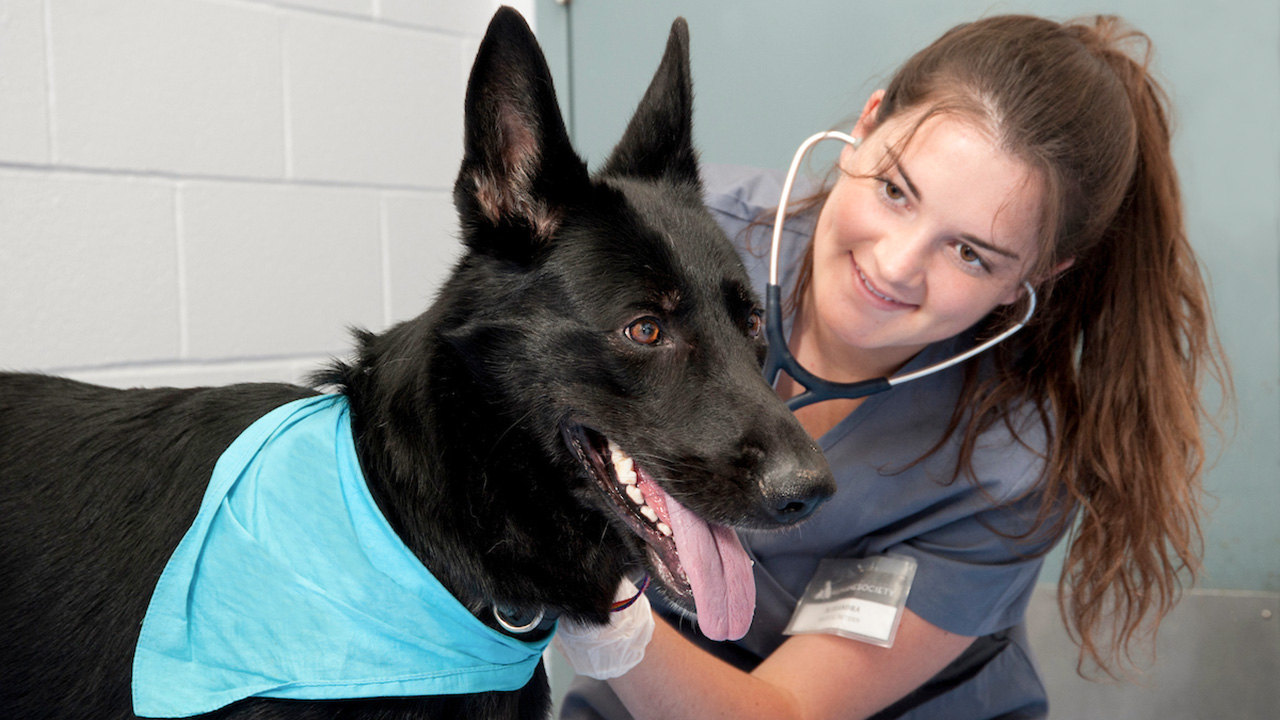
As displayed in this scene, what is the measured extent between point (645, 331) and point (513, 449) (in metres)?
0.18

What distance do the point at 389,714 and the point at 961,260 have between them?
890 mm

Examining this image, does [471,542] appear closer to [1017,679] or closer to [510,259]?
[510,259]

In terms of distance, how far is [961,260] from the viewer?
1205 mm

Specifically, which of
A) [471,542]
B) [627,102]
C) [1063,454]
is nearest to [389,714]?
[471,542]

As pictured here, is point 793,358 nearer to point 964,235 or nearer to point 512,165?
point 964,235

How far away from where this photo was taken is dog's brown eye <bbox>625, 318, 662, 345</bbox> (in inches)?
35.2

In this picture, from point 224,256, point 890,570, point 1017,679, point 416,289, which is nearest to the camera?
point 890,570

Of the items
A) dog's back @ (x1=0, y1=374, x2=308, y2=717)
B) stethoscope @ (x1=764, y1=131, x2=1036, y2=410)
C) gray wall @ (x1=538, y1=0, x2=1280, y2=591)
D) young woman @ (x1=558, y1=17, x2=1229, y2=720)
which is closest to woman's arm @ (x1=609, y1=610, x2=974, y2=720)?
young woman @ (x1=558, y1=17, x2=1229, y2=720)

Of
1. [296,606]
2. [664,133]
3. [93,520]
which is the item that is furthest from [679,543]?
[93,520]

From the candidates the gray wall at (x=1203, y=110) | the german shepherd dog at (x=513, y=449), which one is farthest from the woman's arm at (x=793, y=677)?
the gray wall at (x=1203, y=110)

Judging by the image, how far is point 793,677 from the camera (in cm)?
127

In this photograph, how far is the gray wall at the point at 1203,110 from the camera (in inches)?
60.1

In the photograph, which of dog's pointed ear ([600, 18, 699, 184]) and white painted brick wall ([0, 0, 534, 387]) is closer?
dog's pointed ear ([600, 18, 699, 184])

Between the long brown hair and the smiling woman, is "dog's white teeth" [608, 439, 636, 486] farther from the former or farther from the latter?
the long brown hair
